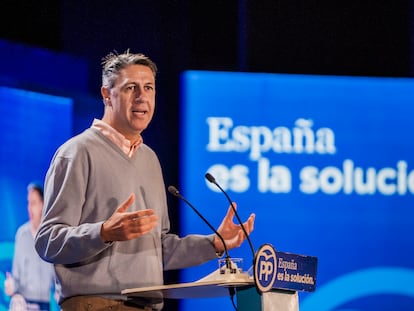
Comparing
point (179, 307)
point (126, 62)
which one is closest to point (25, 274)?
point (179, 307)

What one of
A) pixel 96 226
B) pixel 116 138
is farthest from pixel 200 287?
pixel 116 138

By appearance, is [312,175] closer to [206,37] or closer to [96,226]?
[206,37]

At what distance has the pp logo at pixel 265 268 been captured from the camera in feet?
7.72

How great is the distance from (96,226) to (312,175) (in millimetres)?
2965

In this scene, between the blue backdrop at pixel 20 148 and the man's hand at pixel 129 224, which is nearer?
the man's hand at pixel 129 224

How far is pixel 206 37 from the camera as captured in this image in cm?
546

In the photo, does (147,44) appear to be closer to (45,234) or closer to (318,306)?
(318,306)

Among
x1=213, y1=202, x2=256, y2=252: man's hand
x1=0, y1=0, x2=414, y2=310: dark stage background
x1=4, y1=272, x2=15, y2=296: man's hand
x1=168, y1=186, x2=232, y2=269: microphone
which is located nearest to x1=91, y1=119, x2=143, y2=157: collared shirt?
x1=168, y1=186, x2=232, y2=269: microphone

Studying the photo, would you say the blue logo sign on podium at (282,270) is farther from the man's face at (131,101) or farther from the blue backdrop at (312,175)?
the blue backdrop at (312,175)

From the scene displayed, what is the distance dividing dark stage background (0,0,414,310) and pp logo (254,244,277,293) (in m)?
2.87

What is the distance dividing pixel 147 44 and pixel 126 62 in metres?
2.40

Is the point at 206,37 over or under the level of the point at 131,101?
over

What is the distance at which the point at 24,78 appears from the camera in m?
5.00

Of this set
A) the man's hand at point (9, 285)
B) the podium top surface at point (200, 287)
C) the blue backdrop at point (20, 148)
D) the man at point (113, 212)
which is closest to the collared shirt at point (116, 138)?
the man at point (113, 212)
